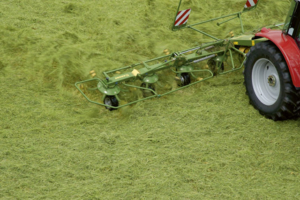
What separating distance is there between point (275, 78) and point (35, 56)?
318 cm

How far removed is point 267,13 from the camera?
678 centimetres

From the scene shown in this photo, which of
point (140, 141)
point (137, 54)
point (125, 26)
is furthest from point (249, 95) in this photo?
point (125, 26)

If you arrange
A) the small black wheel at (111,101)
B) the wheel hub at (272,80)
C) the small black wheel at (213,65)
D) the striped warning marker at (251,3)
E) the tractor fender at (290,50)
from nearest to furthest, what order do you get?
1. the tractor fender at (290,50)
2. the wheel hub at (272,80)
3. the small black wheel at (111,101)
4. the small black wheel at (213,65)
5. the striped warning marker at (251,3)

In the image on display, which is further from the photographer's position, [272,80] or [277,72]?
[272,80]

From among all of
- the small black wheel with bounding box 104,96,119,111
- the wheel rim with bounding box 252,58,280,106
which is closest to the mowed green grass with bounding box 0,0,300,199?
the small black wheel with bounding box 104,96,119,111

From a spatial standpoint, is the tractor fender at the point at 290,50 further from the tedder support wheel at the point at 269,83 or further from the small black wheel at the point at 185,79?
the small black wheel at the point at 185,79

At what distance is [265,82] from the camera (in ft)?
14.5

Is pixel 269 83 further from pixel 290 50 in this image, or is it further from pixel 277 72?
pixel 290 50

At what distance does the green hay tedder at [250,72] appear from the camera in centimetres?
394

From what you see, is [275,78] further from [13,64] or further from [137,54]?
[13,64]

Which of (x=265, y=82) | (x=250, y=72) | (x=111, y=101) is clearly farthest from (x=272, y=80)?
(x=111, y=101)

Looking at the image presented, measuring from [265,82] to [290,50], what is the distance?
23.1 inches

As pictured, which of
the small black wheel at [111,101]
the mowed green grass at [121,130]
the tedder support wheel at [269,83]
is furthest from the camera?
the small black wheel at [111,101]

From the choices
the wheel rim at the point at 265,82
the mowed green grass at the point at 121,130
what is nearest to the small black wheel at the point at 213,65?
the mowed green grass at the point at 121,130
